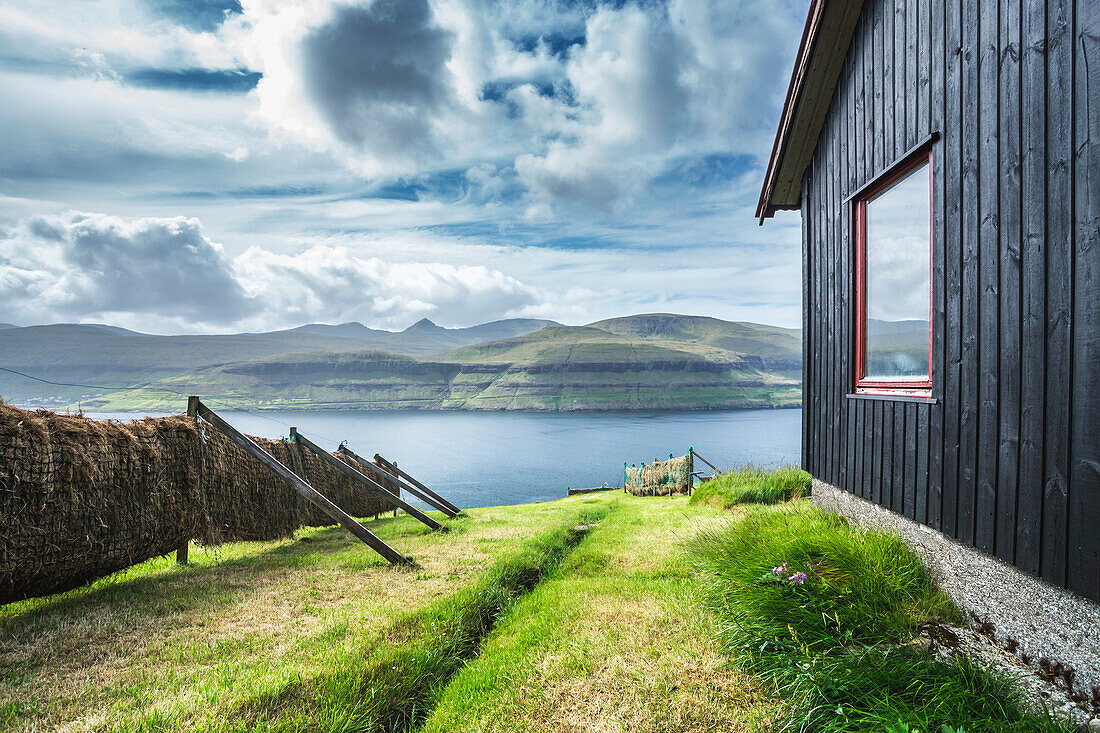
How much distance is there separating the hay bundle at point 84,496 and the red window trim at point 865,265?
7916 millimetres

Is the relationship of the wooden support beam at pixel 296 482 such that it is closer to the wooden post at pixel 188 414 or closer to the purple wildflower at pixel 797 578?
the wooden post at pixel 188 414

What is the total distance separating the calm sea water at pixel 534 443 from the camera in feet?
242

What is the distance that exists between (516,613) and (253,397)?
701ft

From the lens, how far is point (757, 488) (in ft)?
34.8

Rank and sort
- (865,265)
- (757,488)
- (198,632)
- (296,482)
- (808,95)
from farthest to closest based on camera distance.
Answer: (757,488) → (296,482) → (808,95) → (865,265) → (198,632)

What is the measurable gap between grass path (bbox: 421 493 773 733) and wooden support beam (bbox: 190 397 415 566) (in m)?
2.28

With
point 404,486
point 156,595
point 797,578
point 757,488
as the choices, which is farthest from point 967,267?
point 404,486

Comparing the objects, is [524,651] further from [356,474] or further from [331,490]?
[331,490]

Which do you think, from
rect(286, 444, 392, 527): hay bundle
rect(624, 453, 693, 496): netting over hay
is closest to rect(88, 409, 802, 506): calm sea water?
rect(624, 453, 693, 496): netting over hay

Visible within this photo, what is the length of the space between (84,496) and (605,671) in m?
5.18

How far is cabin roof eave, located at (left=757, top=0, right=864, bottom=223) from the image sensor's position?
6.34 metres

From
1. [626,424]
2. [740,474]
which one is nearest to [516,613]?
[740,474]

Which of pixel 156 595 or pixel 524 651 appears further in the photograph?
pixel 156 595

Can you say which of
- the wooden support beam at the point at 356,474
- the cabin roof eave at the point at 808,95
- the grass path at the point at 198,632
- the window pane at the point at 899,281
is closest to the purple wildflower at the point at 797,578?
the window pane at the point at 899,281
